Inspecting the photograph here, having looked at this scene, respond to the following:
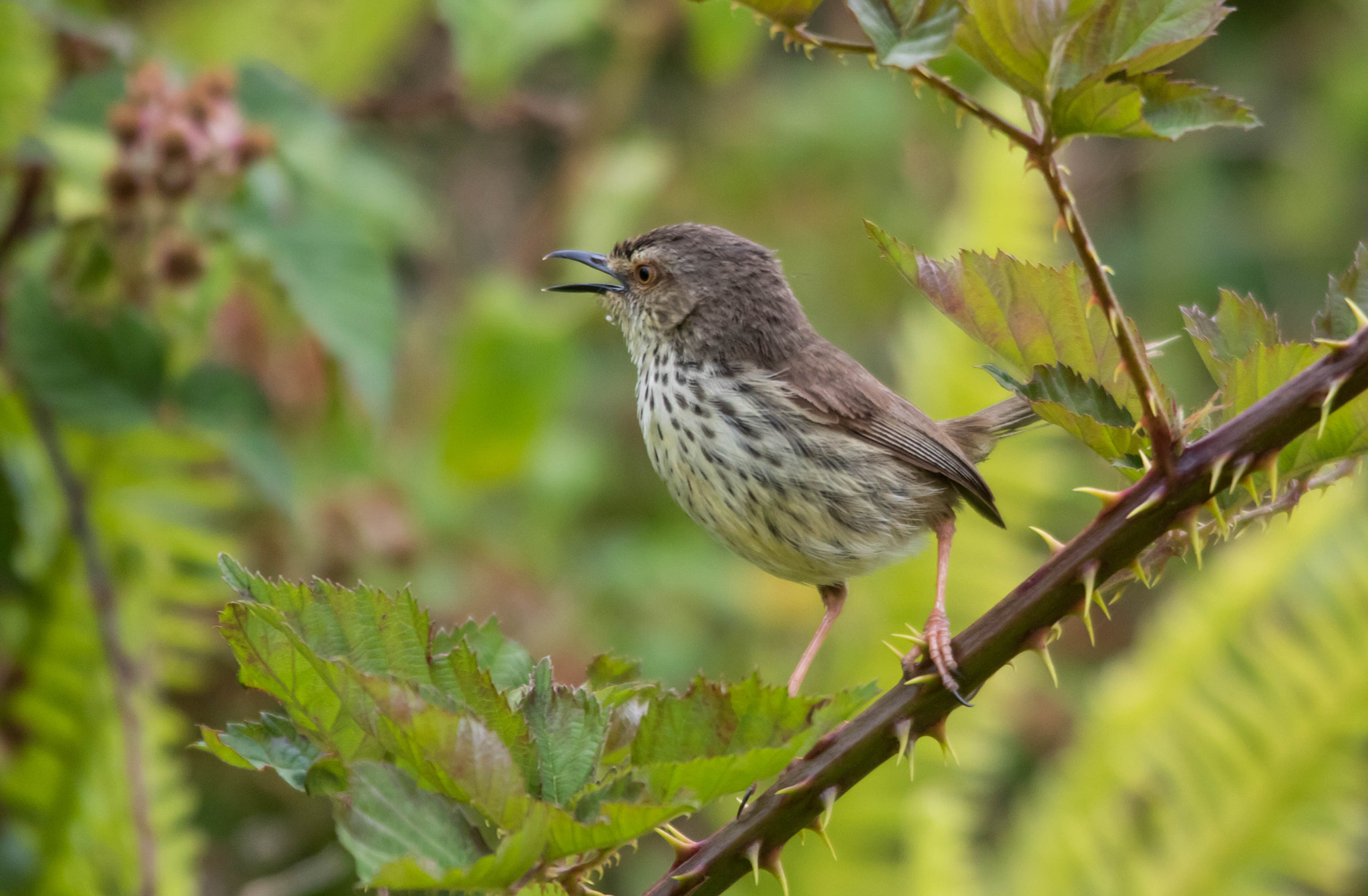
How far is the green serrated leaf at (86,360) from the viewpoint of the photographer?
9.94ft

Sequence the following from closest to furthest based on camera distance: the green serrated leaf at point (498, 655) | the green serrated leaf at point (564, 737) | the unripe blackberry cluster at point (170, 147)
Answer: the green serrated leaf at point (564, 737)
the green serrated leaf at point (498, 655)
the unripe blackberry cluster at point (170, 147)

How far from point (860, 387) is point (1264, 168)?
20.3ft

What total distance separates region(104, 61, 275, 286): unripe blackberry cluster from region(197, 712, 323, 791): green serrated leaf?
1.74 meters

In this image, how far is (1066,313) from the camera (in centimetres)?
173

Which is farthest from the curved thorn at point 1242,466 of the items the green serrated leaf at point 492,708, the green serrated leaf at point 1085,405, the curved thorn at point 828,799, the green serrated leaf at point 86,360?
the green serrated leaf at point 86,360

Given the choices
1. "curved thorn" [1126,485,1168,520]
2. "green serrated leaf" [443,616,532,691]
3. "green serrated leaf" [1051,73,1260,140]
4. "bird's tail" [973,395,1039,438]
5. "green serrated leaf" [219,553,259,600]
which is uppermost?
"green serrated leaf" [1051,73,1260,140]

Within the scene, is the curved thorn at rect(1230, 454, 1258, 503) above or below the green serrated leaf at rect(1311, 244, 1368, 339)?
below

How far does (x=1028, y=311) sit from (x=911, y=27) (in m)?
0.44

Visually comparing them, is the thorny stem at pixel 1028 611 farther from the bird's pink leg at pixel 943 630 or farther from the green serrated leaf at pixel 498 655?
the green serrated leaf at pixel 498 655

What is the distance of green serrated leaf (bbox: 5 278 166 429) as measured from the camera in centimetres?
303

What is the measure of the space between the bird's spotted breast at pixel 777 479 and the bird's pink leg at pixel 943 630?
65mm

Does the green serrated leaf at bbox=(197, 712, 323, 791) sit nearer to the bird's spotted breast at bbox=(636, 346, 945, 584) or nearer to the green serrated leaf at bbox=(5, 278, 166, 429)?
the bird's spotted breast at bbox=(636, 346, 945, 584)

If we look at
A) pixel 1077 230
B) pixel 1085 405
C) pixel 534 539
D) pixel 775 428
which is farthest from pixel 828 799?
pixel 534 539

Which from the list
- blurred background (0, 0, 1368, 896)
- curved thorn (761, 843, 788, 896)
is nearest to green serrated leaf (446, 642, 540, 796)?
curved thorn (761, 843, 788, 896)
